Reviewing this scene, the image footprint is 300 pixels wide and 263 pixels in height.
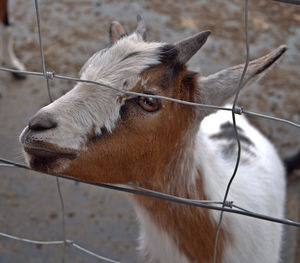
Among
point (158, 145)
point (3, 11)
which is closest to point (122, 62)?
point (158, 145)

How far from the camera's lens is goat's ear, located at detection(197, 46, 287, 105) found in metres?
1.97

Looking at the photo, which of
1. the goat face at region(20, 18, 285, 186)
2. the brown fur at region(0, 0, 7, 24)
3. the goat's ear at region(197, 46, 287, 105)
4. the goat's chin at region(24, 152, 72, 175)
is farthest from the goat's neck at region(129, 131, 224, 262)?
the brown fur at region(0, 0, 7, 24)

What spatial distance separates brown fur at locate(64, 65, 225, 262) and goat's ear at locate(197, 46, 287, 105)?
3.4 inches

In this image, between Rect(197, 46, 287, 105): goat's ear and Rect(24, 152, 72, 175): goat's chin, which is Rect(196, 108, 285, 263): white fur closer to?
Rect(197, 46, 287, 105): goat's ear

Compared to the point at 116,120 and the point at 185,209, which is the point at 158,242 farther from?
the point at 116,120

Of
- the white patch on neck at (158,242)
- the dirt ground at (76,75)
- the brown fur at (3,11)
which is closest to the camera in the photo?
the white patch on neck at (158,242)

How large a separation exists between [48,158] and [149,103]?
0.59 metres

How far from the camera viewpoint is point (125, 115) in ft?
6.59

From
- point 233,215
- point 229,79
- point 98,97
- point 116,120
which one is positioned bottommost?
point 233,215

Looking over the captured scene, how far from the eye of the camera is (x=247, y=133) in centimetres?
370

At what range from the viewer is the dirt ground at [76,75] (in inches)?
151

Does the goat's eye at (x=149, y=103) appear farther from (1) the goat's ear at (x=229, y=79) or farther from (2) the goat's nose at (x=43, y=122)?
(2) the goat's nose at (x=43, y=122)

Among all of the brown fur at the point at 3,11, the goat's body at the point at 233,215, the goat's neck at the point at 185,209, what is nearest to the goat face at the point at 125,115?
the goat's neck at the point at 185,209

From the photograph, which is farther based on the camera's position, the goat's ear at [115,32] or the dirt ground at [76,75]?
the dirt ground at [76,75]
